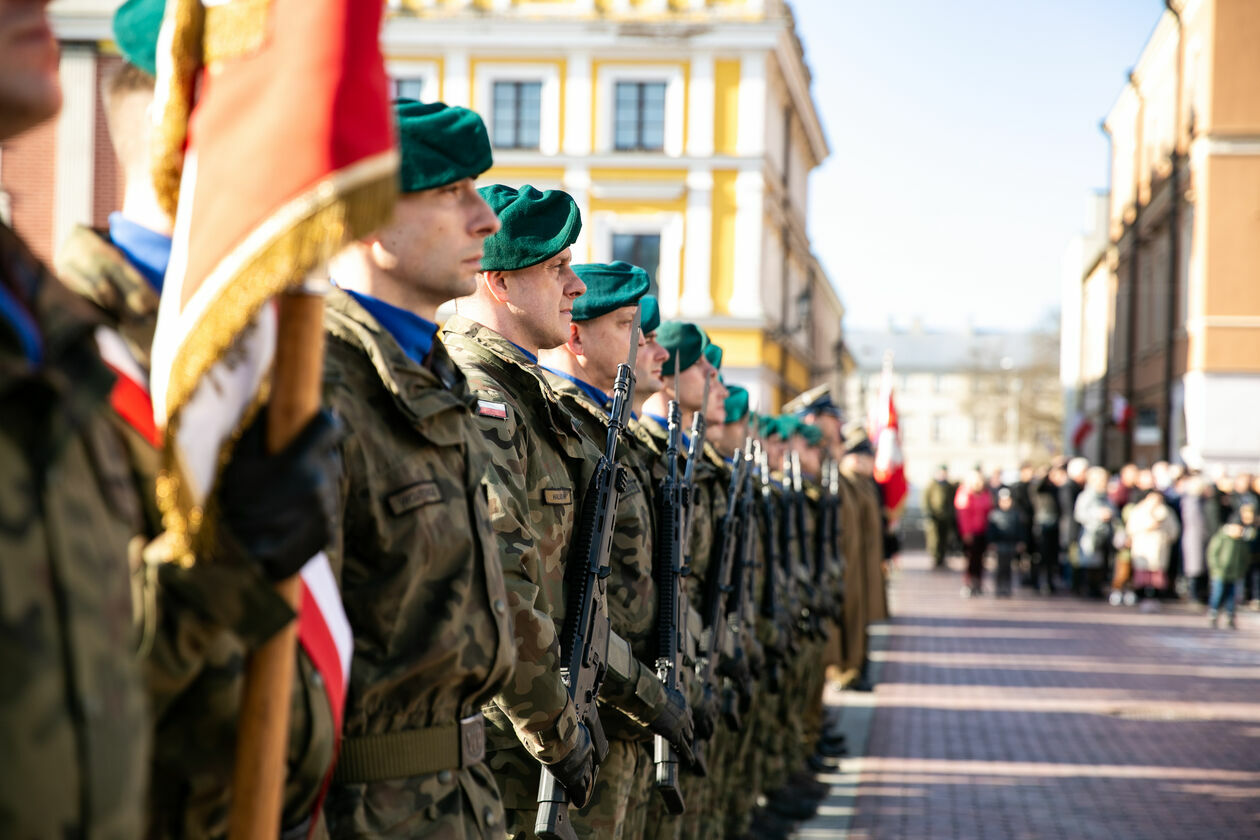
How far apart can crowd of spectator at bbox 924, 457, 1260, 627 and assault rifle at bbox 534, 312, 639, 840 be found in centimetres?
1638

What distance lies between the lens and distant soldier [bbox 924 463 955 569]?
92.4ft

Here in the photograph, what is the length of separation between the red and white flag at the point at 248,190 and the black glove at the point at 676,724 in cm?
237

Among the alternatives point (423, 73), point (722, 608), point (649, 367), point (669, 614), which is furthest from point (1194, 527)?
point (423, 73)

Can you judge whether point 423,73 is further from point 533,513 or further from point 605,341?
point 533,513

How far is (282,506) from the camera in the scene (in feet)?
5.49

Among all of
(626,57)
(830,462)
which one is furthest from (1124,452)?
(830,462)

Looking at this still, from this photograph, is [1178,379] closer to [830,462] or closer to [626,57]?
[626,57]

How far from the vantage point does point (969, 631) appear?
704 inches

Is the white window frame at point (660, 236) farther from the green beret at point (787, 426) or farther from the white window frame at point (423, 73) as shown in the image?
the green beret at point (787, 426)

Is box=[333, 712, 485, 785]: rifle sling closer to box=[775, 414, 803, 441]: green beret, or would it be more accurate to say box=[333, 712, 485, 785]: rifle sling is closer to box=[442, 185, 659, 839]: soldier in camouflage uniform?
box=[442, 185, 659, 839]: soldier in camouflage uniform

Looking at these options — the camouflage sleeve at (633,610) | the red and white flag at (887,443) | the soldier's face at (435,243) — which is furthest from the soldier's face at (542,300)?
the red and white flag at (887,443)

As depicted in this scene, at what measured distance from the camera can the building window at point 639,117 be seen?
107 ft

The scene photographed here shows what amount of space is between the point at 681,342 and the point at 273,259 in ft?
14.9

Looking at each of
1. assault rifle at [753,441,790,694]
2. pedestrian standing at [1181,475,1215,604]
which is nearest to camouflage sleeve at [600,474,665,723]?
assault rifle at [753,441,790,694]
